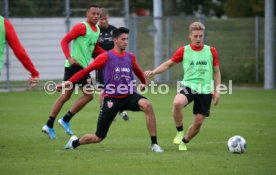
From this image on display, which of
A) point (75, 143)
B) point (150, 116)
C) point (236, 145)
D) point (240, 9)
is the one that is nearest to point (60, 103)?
point (75, 143)

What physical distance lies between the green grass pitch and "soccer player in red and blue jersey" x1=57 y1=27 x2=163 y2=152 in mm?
383

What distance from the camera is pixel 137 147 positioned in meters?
12.0

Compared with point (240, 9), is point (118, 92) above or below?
above

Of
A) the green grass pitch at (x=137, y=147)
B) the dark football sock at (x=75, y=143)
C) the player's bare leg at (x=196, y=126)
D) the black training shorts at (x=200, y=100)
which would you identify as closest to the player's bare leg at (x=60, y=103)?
the green grass pitch at (x=137, y=147)

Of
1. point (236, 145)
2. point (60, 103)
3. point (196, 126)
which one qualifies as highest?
point (60, 103)

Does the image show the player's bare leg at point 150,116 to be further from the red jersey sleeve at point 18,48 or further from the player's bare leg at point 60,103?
the player's bare leg at point 60,103

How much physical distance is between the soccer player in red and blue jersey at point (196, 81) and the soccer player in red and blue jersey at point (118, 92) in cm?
56

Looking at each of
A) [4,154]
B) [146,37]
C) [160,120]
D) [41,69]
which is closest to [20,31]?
[41,69]

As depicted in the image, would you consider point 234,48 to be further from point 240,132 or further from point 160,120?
point 240,132

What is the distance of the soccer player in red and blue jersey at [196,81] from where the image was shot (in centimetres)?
1166

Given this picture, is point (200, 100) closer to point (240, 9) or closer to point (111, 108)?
point (111, 108)

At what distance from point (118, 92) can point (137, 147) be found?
1327 mm

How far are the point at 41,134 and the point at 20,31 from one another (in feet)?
45.5

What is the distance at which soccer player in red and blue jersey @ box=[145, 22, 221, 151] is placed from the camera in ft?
38.3
